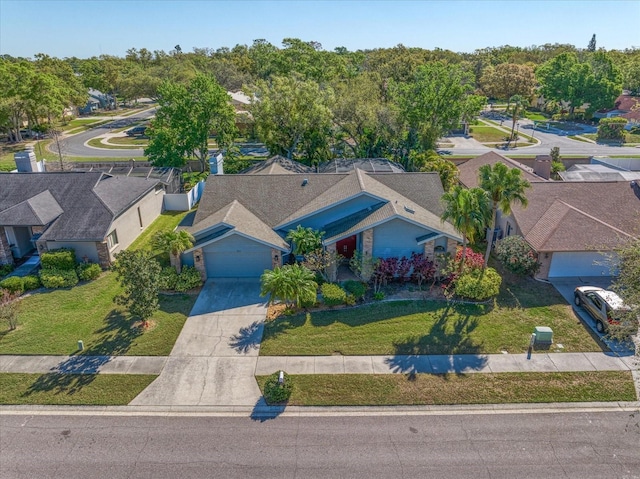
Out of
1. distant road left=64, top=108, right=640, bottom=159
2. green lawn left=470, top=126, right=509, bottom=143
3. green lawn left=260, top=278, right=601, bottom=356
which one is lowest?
green lawn left=260, top=278, right=601, bottom=356

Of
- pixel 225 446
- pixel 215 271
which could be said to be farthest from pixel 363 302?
pixel 225 446

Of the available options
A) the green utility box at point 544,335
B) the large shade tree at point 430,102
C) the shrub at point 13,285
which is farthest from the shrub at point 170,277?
the large shade tree at point 430,102

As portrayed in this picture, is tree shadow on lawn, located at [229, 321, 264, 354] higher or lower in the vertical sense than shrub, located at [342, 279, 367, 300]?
lower

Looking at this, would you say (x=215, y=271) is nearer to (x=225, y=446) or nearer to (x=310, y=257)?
(x=310, y=257)

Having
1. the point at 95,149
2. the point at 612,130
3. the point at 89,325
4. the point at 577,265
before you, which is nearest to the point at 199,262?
the point at 89,325

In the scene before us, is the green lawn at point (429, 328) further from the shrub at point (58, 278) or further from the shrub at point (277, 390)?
the shrub at point (58, 278)

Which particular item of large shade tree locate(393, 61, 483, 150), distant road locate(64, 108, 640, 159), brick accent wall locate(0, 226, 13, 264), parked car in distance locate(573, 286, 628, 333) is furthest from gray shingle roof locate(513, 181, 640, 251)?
brick accent wall locate(0, 226, 13, 264)

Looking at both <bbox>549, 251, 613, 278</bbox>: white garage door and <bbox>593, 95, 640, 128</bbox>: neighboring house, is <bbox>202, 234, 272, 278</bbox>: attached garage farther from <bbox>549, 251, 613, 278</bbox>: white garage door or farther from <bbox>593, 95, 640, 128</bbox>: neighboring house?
<bbox>593, 95, 640, 128</bbox>: neighboring house
